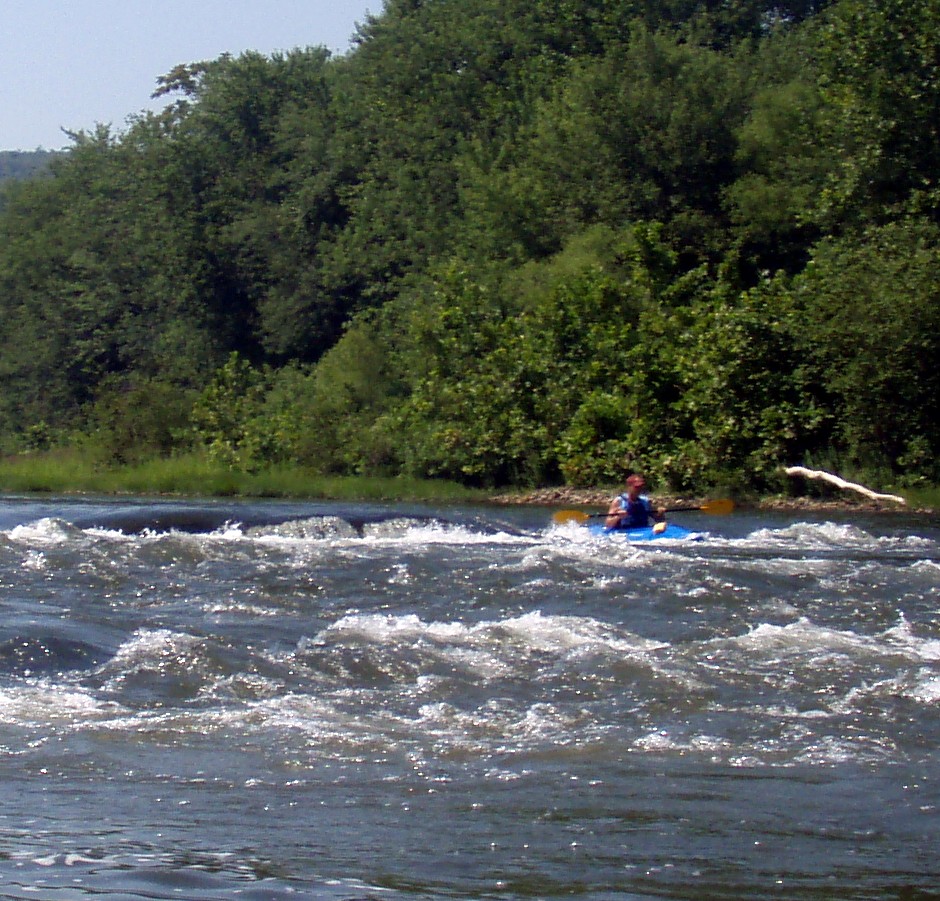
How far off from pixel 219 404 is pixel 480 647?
1145 inches

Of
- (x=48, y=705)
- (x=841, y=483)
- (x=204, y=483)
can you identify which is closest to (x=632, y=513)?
(x=841, y=483)

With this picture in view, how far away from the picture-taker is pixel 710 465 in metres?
24.9

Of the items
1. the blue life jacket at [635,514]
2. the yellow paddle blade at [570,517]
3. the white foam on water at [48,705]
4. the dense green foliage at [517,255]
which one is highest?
the dense green foliage at [517,255]

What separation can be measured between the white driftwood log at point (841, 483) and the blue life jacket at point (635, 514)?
575 cm

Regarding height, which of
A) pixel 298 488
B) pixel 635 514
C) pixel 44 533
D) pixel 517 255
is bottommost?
pixel 298 488

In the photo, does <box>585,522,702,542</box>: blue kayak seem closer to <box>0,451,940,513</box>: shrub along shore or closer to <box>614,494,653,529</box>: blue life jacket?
<box>614,494,653,529</box>: blue life jacket

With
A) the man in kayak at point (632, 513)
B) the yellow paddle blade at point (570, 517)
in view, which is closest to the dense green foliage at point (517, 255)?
the yellow paddle blade at point (570, 517)

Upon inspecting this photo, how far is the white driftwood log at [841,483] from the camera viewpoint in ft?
71.8

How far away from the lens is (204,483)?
31.3 meters

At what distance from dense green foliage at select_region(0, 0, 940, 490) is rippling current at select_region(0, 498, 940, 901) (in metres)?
11.5

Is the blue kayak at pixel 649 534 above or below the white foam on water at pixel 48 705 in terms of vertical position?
above

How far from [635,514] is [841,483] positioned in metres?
6.34

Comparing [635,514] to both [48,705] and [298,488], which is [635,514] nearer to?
[48,705]

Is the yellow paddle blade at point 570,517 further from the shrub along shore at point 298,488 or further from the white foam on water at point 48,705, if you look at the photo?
the white foam on water at point 48,705
